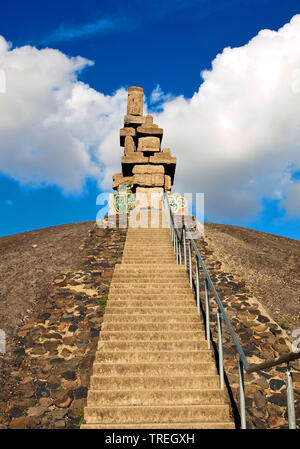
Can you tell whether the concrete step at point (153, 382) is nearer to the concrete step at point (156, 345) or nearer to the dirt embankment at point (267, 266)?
the concrete step at point (156, 345)

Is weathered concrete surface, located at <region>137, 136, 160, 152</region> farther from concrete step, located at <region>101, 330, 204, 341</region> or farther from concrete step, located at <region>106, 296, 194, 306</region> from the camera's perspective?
concrete step, located at <region>101, 330, 204, 341</region>

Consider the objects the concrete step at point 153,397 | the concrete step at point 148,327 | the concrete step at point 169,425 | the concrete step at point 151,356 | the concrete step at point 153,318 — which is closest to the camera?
the concrete step at point 169,425

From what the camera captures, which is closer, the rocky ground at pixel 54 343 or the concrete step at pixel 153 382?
the rocky ground at pixel 54 343

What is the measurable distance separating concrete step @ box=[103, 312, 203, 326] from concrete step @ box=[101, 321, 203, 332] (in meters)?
0.15

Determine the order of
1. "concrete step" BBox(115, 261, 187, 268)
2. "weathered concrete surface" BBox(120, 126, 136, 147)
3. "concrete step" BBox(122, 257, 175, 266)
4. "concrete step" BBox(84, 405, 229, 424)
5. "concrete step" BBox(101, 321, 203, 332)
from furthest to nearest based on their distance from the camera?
"weathered concrete surface" BBox(120, 126, 136, 147), "concrete step" BBox(122, 257, 175, 266), "concrete step" BBox(115, 261, 187, 268), "concrete step" BBox(101, 321, 203, 332), "concrete step" BBox(84, 405, 229, 424)

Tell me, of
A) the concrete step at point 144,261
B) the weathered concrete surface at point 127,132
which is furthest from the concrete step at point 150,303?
the weathered concrete surface at point 127,132

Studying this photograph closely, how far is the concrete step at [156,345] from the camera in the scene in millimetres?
4672

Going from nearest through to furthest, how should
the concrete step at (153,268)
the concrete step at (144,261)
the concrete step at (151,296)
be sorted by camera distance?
1. the concrete step at (151,296)
2. the concrete step at (153,268)
3. the concrete step at (144,261)

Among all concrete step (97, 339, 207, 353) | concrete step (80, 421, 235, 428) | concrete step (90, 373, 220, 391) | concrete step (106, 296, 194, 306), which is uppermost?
concrete step (106, 296, 194, 306)

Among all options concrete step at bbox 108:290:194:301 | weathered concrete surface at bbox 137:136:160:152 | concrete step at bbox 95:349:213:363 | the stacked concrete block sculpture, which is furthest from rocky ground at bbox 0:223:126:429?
weathered concrete surface at bbox 137:136:160:152

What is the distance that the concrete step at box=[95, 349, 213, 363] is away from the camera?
4.47m

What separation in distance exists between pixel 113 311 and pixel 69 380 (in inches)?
55.5
